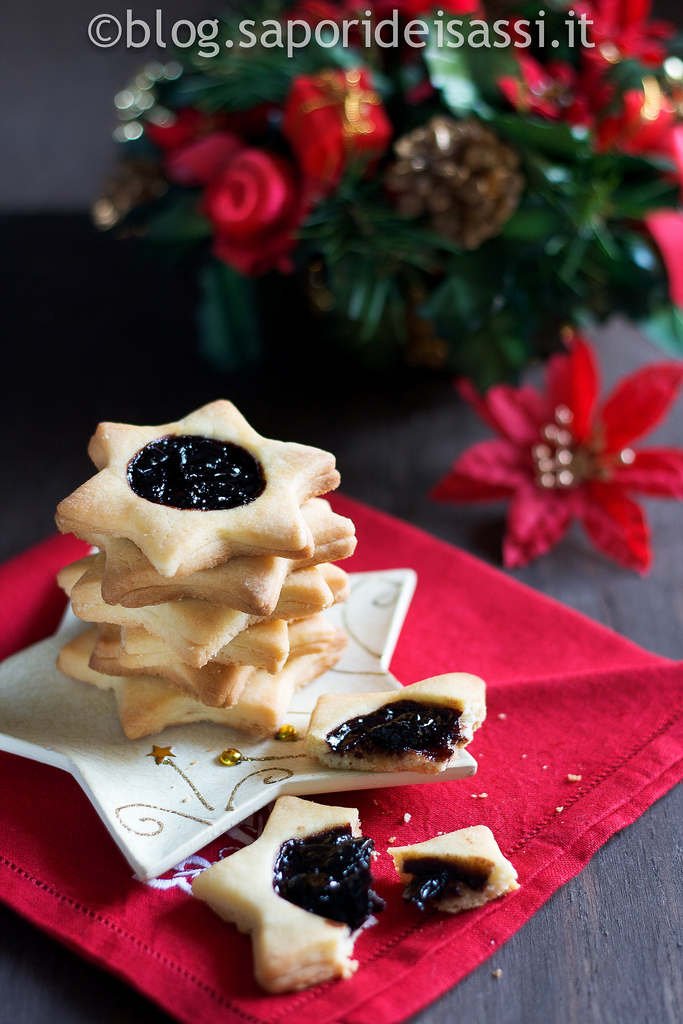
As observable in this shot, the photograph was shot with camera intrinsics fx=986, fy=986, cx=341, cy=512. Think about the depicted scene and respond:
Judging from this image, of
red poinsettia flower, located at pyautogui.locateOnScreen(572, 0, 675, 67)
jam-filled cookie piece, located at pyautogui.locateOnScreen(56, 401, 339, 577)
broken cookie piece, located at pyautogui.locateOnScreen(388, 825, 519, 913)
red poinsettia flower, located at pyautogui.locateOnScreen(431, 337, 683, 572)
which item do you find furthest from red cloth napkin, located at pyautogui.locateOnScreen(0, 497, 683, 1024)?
red poinsettia flower, located at pyautogui.locateOnScreen(572, 0, 675, 67)

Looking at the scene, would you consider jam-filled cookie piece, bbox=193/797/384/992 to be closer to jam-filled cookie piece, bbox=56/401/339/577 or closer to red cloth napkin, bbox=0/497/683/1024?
red cloth napkin, bbox=0/497/683/1024

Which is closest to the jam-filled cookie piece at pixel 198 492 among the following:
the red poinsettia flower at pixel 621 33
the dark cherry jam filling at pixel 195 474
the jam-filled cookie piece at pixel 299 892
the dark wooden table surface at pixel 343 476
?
the dark cherry jam filling at pixel 195 474

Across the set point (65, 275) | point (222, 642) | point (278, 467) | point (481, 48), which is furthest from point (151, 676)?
point (65, 275)

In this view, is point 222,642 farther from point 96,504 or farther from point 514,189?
point 514,189

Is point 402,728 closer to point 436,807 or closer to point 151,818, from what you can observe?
point 436,807

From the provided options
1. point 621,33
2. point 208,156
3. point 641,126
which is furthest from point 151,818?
point 621,33

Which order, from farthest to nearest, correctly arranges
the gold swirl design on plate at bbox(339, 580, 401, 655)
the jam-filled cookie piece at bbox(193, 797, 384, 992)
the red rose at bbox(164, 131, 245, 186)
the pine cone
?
the red rose at bbox(164, 131, 245, 186)
the pine cone
the gold swirl design on plate at bbox(339, 580, 401, 655)
the jam-filled cookie piece at bbox(193, 797, 384, 992)
